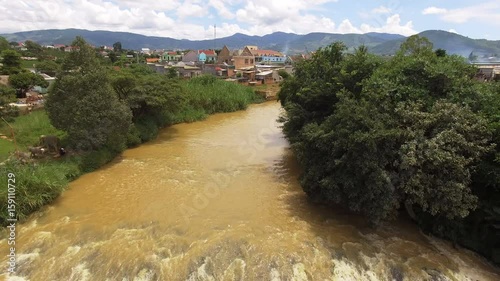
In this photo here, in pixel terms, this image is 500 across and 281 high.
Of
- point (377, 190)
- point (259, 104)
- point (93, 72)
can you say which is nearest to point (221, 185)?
point (377, 190)

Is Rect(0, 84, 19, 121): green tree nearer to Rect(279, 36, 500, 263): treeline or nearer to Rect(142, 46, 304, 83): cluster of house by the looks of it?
Rect(279, 36, 500, 263): treeline

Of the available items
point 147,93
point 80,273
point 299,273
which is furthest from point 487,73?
point 80,273

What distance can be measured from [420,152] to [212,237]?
244 inches

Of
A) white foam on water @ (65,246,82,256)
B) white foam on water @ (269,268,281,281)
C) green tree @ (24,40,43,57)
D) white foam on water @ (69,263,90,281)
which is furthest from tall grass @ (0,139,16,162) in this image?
green tree @ (24,40,43,57)

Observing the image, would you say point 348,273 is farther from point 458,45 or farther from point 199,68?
point 458,45

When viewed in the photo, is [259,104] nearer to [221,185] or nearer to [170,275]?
[221,185]

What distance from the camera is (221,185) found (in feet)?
41.2

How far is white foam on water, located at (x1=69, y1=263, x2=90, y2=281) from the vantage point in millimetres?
7363

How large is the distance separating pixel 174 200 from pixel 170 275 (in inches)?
157

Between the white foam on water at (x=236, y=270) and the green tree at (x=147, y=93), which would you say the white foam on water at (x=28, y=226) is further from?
the green tree at (x=147, y=93)

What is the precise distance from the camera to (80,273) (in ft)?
24.6

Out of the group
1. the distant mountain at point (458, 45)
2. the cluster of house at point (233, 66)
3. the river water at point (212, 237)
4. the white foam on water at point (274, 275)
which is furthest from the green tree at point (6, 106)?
the distant mountain at point (458, 45)

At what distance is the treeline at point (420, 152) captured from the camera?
7953 millimetres

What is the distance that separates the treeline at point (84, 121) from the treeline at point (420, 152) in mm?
8762
